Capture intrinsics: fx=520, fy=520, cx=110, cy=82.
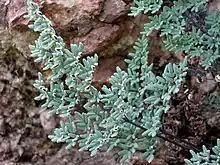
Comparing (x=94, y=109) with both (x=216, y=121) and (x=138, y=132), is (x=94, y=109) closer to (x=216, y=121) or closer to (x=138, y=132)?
(x=138, y=132)

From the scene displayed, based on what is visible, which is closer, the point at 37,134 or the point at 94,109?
the point at 94,109

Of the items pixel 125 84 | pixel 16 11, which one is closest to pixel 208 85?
pixel 125 84

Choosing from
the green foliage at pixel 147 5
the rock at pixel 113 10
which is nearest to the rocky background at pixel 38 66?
the rock at pixel 113 10

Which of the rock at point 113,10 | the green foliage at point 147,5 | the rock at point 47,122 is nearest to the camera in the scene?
the green foliage at point 147,5

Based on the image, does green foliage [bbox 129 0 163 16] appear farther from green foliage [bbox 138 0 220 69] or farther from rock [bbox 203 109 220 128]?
rock [bbox 203 109 220 128]

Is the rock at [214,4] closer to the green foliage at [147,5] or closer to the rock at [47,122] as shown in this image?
the green foliage at [147,5]

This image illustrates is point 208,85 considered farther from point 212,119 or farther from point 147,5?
point 147,5

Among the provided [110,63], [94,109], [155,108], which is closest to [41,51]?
[94,109]

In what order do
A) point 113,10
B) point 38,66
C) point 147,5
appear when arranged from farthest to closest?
1. point 38,66
2. point 113,10
3. point 147,5
